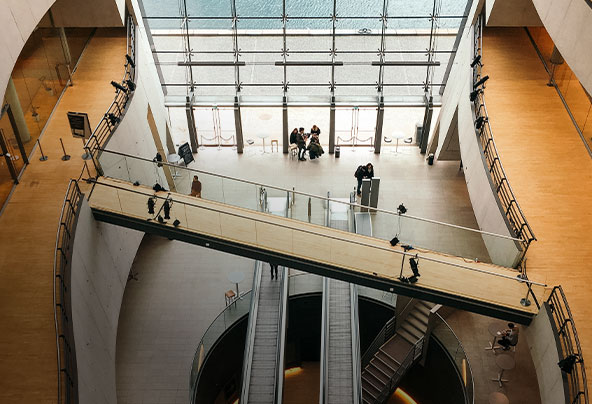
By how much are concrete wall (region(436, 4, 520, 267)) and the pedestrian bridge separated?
0.51 meters

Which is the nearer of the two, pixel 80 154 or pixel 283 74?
pixel 80 154

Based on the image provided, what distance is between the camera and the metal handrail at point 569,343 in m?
9.07

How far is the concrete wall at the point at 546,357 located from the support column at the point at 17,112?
12.8 meters

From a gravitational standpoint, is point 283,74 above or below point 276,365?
above

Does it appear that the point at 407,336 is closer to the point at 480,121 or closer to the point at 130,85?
the point at 480,121

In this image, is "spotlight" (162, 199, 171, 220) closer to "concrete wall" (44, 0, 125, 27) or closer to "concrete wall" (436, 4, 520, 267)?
"concrete wall" (436, 4, 520, 267)

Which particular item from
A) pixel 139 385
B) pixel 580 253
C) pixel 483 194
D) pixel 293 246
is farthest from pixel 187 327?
pixel 580 253

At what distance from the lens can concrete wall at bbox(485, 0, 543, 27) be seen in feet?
54.4

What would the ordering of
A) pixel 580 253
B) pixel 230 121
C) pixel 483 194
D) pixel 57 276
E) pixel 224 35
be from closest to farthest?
pixel 57 276 → pixel 580 253 → pixel 483 194 → pixel 224 35 → pixel 230 121

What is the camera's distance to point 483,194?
1365 cm

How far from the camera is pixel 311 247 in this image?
495 inches

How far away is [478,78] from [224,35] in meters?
8.77

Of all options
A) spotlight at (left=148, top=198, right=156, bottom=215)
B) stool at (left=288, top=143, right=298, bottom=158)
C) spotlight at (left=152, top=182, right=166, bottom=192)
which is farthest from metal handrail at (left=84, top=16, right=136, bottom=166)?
stool at (left=288, top=143, right=298, bottom=158)

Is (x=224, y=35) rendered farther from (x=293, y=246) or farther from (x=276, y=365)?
(x=276, y=365)
